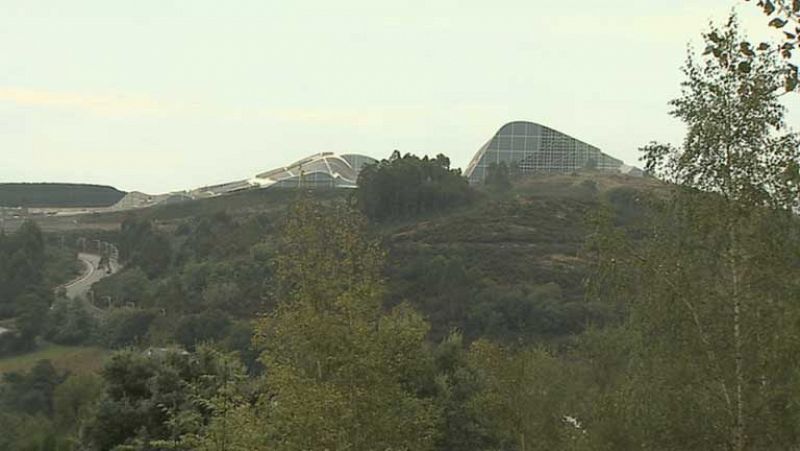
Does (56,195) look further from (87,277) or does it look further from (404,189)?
(404,189)

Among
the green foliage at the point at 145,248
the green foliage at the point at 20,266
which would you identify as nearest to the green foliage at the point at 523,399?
the green foliage at the point at 20,266

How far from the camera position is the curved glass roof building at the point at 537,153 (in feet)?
331

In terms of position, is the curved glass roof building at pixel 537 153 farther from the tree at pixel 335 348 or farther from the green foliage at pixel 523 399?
the tree at pixel 335 348

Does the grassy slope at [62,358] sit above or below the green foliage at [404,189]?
below

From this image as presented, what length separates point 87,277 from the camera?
7594cm

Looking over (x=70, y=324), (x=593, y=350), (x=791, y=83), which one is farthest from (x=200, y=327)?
(x=791, y=83)

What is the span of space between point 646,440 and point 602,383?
11.0 meters

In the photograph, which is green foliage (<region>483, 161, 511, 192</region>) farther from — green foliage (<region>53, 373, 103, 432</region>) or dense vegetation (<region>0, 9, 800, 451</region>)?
dense vegetation (<region>0, 9, 800, 451</region>)

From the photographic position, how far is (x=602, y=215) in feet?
30.3

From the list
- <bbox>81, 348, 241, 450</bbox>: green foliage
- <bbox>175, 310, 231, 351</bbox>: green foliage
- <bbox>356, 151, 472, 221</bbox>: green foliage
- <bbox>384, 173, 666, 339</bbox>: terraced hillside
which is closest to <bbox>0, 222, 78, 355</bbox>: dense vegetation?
<bbox>175, 310, 231, 351</bbox>: green foliage

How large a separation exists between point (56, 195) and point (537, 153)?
8195 centimetres

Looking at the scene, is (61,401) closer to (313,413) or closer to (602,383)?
(602,383)

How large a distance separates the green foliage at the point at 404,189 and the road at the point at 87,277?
23.6m

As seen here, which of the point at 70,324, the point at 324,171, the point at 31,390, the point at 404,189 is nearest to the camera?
the point at 31,390
